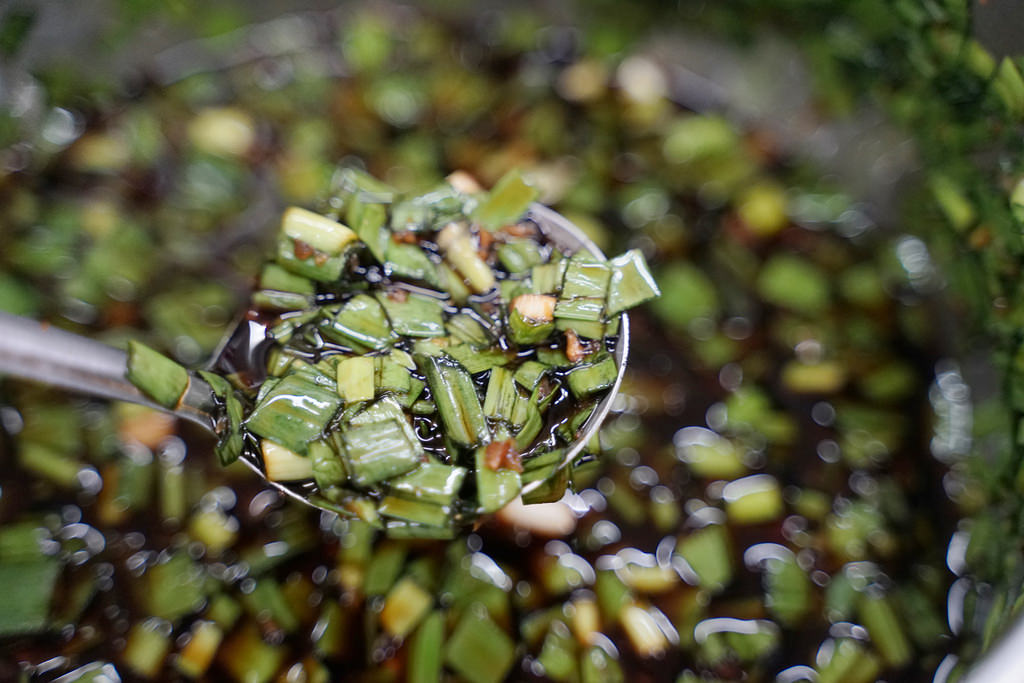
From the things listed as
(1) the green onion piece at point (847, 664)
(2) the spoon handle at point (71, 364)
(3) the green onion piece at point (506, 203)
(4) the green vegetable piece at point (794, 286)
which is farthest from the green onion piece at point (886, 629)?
(2) the spoon handle at point (71, 364)

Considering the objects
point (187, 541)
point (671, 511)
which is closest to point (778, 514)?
point (671, 511)

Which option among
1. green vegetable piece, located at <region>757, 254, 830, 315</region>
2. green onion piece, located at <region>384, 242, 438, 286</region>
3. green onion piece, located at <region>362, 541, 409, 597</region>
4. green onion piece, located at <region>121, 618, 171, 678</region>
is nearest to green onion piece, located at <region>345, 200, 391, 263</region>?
green onion piece, located at <region>384, 242, 438, 286</region>

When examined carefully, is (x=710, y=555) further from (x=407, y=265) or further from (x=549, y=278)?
(x=407, y=265)

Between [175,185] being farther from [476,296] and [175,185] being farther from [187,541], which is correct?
[476,296]

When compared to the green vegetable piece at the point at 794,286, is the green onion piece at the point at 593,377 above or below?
above

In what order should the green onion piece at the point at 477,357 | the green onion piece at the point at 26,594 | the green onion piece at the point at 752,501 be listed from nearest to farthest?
1. the green onion piece at the point at 477,357
2. the green onion piece at the point at 26,594
3. the green onion piece at the point at 752,501

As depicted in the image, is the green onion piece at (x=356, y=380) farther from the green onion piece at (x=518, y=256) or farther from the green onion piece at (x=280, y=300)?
the green onion piece at (x=518, y=256)
